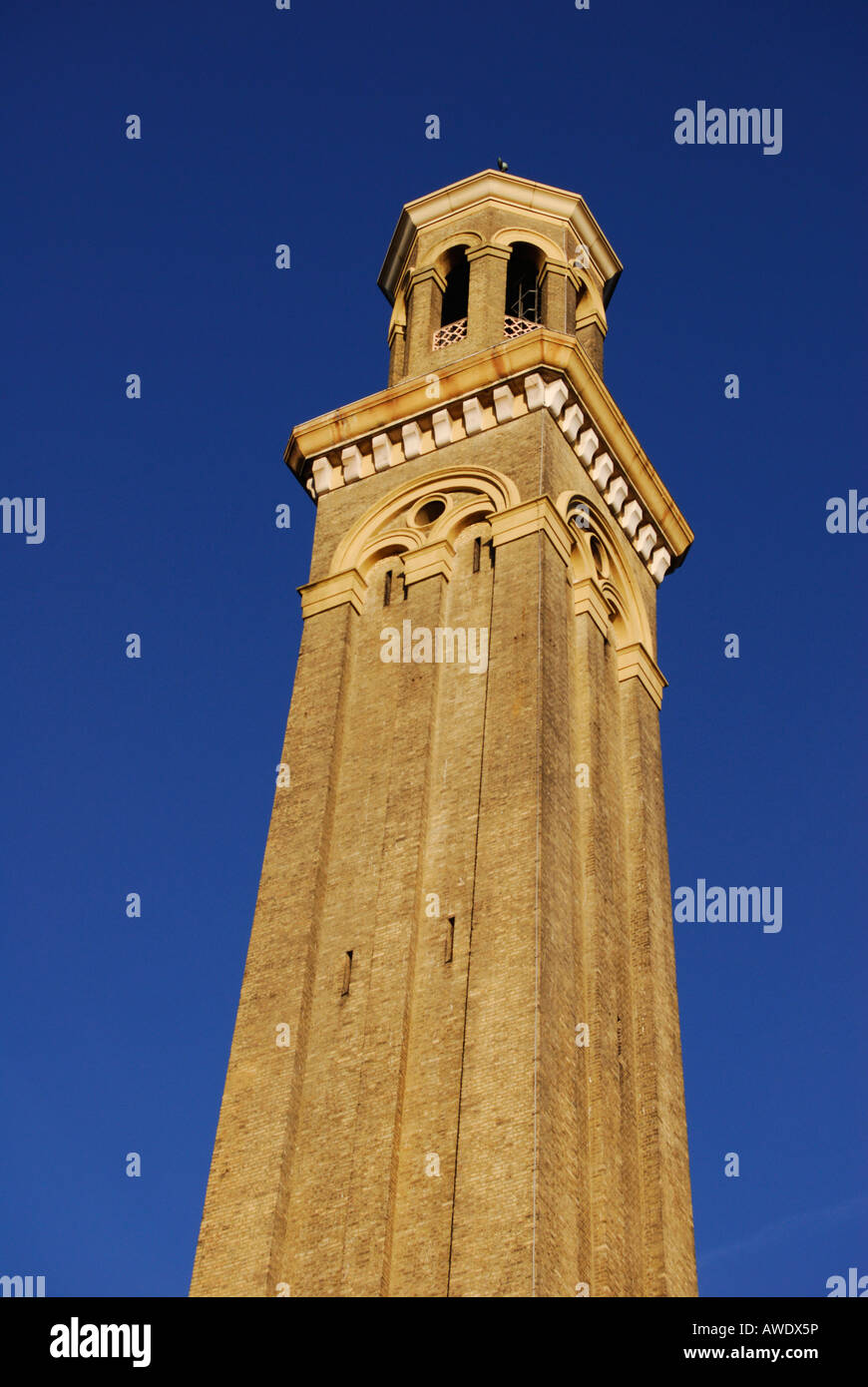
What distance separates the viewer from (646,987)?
1255 inches

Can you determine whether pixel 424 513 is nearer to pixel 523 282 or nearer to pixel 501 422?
pixel 501 422

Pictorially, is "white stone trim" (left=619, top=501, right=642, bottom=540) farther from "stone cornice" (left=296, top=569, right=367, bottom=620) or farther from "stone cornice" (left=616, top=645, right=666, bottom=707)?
"stone cornice" (left=296, top=569, right=367, bottom=620)

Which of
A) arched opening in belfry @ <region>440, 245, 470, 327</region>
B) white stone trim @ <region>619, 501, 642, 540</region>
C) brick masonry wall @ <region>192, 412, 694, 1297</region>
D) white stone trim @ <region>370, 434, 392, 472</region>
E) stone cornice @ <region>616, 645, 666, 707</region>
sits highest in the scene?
arched opening in belfry @ <region>440, 245, 470, 327</region>

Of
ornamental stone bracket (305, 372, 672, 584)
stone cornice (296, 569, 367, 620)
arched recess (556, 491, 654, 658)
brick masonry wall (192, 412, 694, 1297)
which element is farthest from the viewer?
ornamental stone bracket (305, 372, 672, 584)

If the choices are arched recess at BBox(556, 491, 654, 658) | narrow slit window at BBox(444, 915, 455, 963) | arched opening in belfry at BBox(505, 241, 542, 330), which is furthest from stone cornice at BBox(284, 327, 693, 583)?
narrow slit window at BBox(444, 915, 455, 963)

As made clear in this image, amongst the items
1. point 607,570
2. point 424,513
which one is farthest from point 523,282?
point 424,513

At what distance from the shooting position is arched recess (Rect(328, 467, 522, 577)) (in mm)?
36750

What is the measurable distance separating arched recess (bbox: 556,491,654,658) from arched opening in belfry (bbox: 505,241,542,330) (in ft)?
27.4

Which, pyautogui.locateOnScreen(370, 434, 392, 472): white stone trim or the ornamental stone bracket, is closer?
the ornamental stone bracket

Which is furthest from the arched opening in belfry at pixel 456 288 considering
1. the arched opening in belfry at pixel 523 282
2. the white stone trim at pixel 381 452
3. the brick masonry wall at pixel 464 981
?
the brick masonry wall at pixel 464 981

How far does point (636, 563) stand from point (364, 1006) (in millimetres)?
15565

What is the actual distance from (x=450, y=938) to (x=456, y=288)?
73.7ft
